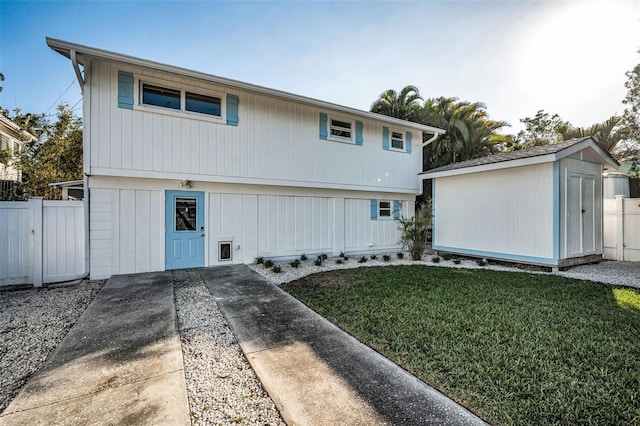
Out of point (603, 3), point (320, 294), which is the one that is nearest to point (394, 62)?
point (603, 3)

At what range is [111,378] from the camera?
2.46 meters

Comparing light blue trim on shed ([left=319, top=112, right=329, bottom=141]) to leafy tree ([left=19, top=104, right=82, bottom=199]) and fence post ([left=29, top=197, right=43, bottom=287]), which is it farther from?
leafy tree ([left=19, top=104, right=82, bottom=199])

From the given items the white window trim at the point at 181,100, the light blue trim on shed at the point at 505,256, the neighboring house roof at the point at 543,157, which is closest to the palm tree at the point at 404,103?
the neighboring house roof at the point at 543,157

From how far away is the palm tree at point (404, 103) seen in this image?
50.3 feet

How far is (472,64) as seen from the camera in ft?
31.7

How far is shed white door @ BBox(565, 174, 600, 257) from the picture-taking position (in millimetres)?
7414

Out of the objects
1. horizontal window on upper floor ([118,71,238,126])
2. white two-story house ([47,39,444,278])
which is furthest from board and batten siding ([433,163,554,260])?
horizontal window on upper floor ([118,71,238,126])

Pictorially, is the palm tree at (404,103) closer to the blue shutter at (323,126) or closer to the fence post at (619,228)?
the blue shutter at (323,126)

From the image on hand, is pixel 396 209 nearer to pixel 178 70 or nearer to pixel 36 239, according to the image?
pixel 178 70

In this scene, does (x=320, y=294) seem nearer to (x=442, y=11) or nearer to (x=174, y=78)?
(x=174, y=78)

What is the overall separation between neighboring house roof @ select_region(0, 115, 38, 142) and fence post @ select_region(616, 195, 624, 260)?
21.0 metres

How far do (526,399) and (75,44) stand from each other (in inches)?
342

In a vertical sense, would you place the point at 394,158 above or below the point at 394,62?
below

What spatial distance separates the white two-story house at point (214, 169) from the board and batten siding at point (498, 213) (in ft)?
7.12
